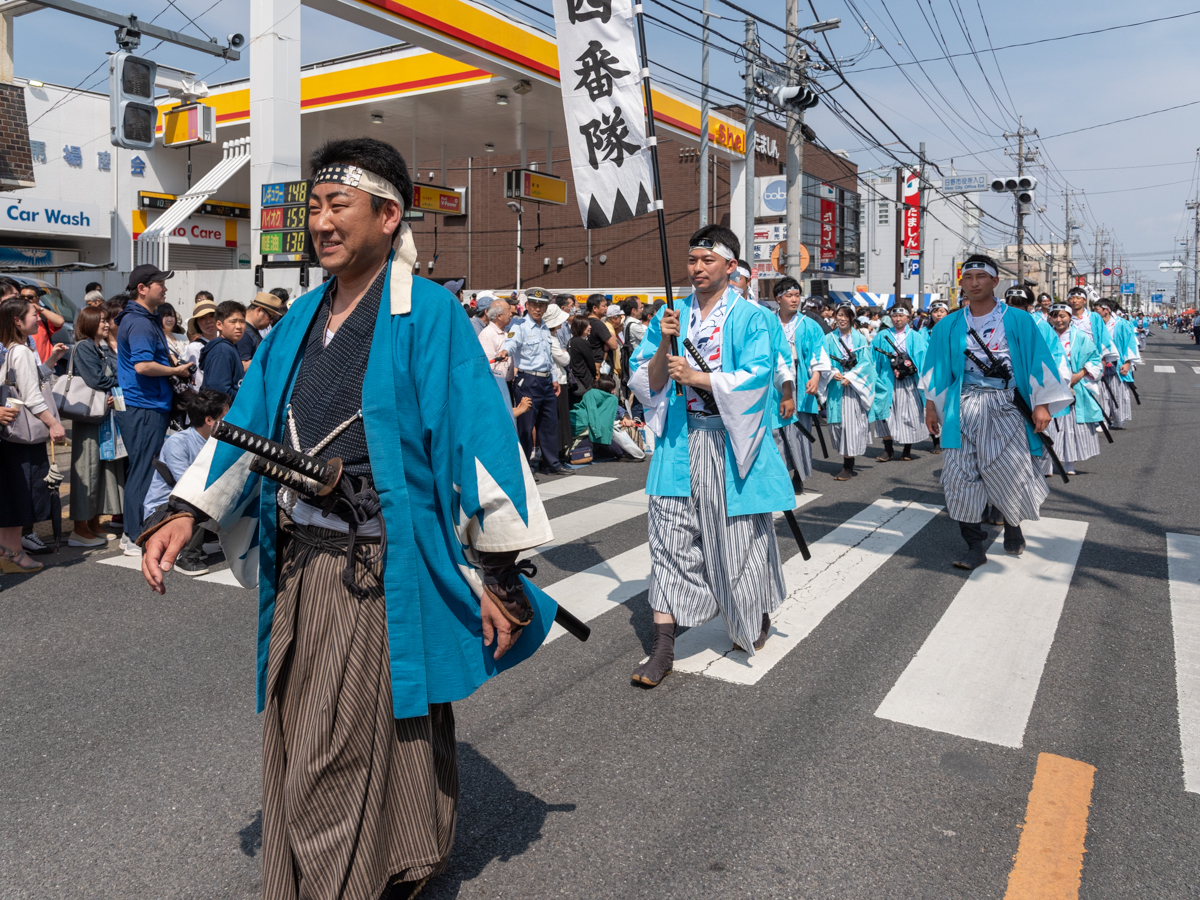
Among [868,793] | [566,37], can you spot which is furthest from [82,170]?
[868,793]

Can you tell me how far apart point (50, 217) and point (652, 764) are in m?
20.2

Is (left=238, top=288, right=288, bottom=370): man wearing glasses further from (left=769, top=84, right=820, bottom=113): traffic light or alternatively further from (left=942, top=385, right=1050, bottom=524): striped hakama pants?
(left=769, top=84, right=820, bottom=113): traffic light

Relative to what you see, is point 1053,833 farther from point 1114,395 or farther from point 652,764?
point 1114,395

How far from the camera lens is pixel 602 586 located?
549cm

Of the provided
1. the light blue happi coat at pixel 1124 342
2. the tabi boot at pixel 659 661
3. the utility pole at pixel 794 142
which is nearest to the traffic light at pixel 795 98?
the utility pole at pixel 794 142

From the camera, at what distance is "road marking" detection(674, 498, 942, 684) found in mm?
4219

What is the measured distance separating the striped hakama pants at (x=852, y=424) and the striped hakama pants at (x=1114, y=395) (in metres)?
5.06

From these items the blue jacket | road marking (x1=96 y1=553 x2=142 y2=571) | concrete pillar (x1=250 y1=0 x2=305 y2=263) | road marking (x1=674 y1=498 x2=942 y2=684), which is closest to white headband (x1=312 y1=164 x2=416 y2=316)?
road marking (x1=674 y1=498 x2=942 y2=684)

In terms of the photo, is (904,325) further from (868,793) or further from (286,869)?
(286,869)

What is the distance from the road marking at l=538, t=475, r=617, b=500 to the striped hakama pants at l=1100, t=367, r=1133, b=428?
25.0 ft

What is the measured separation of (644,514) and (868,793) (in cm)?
461

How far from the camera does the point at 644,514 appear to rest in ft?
24.8

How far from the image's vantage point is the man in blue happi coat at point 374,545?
2.11 meters

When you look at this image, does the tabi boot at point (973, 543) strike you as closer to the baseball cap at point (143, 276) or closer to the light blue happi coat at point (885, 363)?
the light blue happi coat at point (885, 363)
